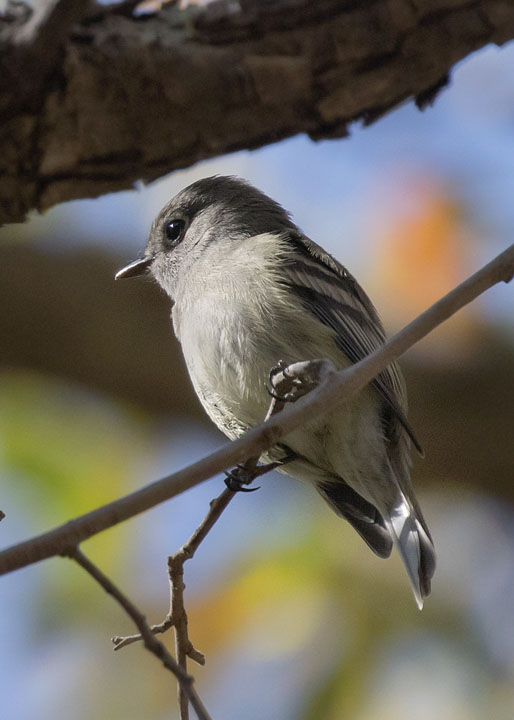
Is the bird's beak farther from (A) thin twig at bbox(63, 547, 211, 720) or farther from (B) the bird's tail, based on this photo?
(A) thin twig at bbox(63, 547, 211, 720)

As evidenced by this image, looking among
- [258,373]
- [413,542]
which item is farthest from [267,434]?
[413,542]

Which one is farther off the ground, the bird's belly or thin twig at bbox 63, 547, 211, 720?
thin twig at bbox 63, 547, 211, 720

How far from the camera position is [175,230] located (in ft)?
15.1

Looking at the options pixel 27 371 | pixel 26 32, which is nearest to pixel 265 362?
pixel 26 32

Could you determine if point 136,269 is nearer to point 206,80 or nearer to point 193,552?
point 206,80

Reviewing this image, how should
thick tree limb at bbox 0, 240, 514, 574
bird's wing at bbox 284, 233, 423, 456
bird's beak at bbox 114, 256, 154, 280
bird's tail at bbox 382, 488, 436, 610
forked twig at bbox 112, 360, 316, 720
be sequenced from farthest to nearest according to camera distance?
bird's beak at bbox 114, 256, 154, 280, bird's wing at bbox 284, 233, 423, 456, bird's tail at bbox 382, 488, 436, 610, forked twig at bbox 112, 360, 316, 720, thick tree limb at bbox 0, 240, 514, 574

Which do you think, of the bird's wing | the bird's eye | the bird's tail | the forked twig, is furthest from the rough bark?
the bird's eye

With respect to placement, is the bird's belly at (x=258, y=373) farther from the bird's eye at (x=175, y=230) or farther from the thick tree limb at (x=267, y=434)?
the thick tree limb at (x=267, y=434)

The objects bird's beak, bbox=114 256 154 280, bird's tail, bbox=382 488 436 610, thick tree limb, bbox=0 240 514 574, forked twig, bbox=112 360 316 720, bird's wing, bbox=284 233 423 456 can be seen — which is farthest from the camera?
bird's beak, bbox=114 256 154 280

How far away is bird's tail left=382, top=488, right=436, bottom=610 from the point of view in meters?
3.28

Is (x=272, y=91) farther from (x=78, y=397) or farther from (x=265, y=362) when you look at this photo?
(x=78, y=397)

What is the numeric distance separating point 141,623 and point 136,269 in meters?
3.07

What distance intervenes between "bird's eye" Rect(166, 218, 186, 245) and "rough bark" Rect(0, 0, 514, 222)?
204 centimetres


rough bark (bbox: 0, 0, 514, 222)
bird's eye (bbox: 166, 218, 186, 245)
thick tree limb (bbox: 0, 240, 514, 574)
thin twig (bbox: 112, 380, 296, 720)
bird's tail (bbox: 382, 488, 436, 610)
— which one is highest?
rough bark (bbox: 0, 0, 514, 222)
